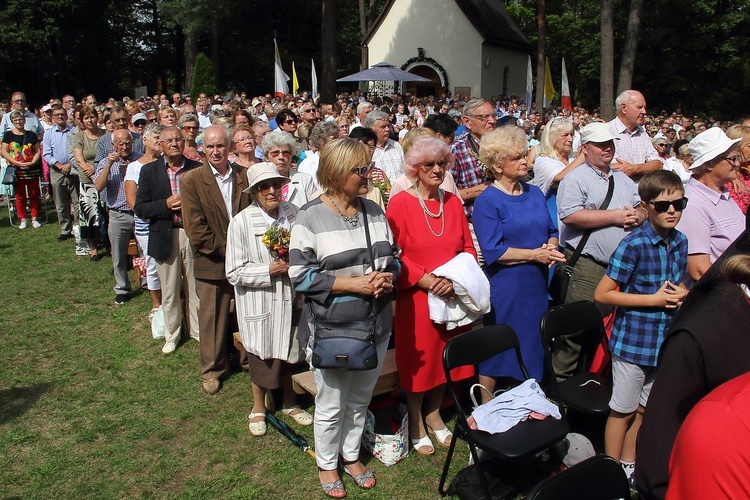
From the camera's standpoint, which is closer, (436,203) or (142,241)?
(436,203)

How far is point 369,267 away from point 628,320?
4.92 ft

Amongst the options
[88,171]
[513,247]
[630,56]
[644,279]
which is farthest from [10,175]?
[630,56]

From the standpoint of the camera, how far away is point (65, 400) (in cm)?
484

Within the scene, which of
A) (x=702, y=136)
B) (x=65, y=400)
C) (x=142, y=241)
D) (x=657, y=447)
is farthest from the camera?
(x=142, y=241)

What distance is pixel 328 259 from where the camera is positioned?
3.38 meters

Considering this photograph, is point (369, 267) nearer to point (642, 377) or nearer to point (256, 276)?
point (256, 276)

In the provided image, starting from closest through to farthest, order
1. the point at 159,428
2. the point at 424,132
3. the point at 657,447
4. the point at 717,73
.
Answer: the point at 657,447
the point at 159,428
the point at 424,132
the point at 717,73

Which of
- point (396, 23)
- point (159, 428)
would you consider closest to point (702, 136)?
point (159, 428)

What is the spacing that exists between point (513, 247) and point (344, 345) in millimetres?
1461

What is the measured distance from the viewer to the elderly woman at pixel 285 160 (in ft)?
17.1

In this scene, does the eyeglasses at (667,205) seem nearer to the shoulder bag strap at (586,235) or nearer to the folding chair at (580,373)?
the folding chair at (580,373)

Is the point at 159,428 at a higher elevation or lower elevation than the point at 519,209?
lower

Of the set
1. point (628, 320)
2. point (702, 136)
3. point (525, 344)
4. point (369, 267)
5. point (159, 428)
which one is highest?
point (702, 136)

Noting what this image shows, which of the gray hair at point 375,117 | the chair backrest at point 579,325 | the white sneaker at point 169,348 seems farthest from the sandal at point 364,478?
the gray hair at point 375,117
